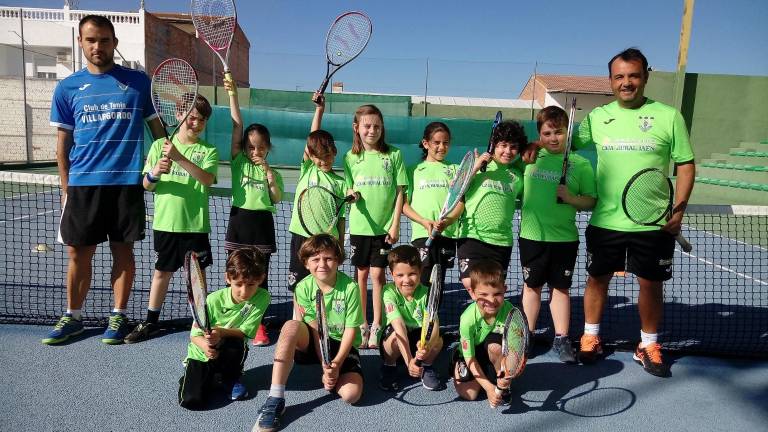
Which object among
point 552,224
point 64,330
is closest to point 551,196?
point 552,224


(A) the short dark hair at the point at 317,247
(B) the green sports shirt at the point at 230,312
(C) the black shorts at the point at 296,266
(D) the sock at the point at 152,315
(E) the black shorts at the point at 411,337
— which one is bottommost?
(D) the sock at the point at 152,315

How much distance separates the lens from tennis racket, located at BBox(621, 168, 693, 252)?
111 inches

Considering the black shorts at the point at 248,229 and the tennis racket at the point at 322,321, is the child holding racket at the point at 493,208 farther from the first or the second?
the black shorts at the point at 248,229

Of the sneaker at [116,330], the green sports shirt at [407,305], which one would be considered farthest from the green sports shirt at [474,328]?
the sneaker at [116,330]

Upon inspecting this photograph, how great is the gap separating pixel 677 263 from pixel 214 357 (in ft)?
18.8

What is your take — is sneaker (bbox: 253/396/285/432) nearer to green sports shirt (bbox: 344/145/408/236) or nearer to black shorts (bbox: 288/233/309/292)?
black shorts (bbox: 288/233/309/292)

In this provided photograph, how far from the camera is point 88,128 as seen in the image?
315cm

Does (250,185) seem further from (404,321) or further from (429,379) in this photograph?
(429,379)

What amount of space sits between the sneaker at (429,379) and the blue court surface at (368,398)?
0.12ft

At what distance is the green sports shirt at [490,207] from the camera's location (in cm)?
314

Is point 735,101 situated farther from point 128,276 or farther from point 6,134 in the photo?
point 6,134

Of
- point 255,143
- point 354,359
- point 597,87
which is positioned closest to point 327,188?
point 255,143

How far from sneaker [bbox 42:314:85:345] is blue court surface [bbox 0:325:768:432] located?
0.06 metres

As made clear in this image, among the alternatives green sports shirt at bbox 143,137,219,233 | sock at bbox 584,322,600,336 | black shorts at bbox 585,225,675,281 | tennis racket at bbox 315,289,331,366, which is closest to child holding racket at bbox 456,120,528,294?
black shorts at bbox 585,225,675,281
